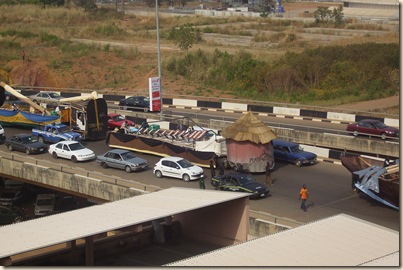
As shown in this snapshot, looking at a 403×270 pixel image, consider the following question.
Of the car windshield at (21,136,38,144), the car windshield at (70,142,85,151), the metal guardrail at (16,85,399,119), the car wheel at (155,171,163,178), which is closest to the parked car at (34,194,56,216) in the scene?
the car windshield at (70,142,85,151)

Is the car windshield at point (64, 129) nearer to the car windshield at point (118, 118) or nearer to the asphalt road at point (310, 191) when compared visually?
the asphalt road at point (310, 191)

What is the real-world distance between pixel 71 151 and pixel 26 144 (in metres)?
2.92

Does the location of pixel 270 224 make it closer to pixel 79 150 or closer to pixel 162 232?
pixel 162 232

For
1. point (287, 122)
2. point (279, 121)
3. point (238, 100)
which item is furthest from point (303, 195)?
point (238, 100)

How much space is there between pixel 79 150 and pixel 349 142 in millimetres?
14003

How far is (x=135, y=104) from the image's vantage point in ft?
170

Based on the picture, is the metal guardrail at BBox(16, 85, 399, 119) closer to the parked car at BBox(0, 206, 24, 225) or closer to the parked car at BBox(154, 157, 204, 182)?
the parked car at BBox(154, 157, 204, 182)

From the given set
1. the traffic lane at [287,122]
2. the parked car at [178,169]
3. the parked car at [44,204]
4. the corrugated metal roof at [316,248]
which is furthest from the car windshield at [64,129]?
the corrugated metal roof at [316,248]

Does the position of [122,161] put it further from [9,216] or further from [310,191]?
[310,191]

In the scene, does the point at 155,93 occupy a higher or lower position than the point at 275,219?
higher

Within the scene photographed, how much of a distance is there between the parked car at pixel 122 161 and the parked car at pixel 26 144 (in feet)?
13.4

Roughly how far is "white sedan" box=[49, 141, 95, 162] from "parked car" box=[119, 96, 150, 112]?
1261 cm

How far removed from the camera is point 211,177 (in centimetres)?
3469

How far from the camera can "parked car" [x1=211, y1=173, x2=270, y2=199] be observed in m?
31.6
